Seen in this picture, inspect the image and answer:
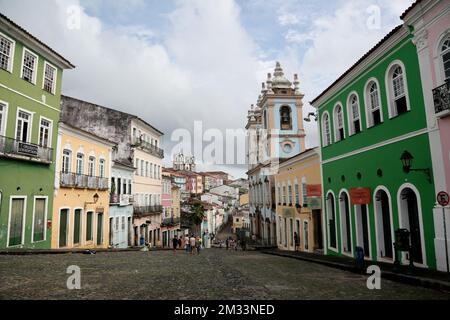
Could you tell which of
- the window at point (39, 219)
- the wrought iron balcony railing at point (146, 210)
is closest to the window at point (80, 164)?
the window at point (39, 219)

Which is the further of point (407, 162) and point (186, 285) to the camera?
point (407, 162)

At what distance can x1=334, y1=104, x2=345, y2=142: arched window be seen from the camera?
1592 centimetres

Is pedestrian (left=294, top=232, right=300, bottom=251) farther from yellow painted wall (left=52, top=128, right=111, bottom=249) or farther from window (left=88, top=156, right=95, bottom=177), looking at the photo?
window (left=88, top=156, right=95, bottom=177)

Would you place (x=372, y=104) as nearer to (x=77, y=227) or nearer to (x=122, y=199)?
(x=77, y=227)

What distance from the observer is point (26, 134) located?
15180 mm

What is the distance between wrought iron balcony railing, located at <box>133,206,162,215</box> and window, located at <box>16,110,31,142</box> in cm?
1525

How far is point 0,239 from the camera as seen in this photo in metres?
13.5

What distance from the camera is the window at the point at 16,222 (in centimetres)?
1417

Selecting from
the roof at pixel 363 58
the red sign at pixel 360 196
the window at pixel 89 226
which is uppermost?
the roof at pixel 363 58

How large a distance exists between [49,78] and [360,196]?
16039 millimetres

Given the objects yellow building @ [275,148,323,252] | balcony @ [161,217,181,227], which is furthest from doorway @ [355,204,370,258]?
balcony @ [161,217,181,227]

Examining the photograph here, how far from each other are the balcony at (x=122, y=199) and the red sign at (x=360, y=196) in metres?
17.8

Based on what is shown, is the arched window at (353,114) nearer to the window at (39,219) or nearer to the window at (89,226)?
the window at (39,219)

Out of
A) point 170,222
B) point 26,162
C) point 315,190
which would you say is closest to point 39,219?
point 26,162
